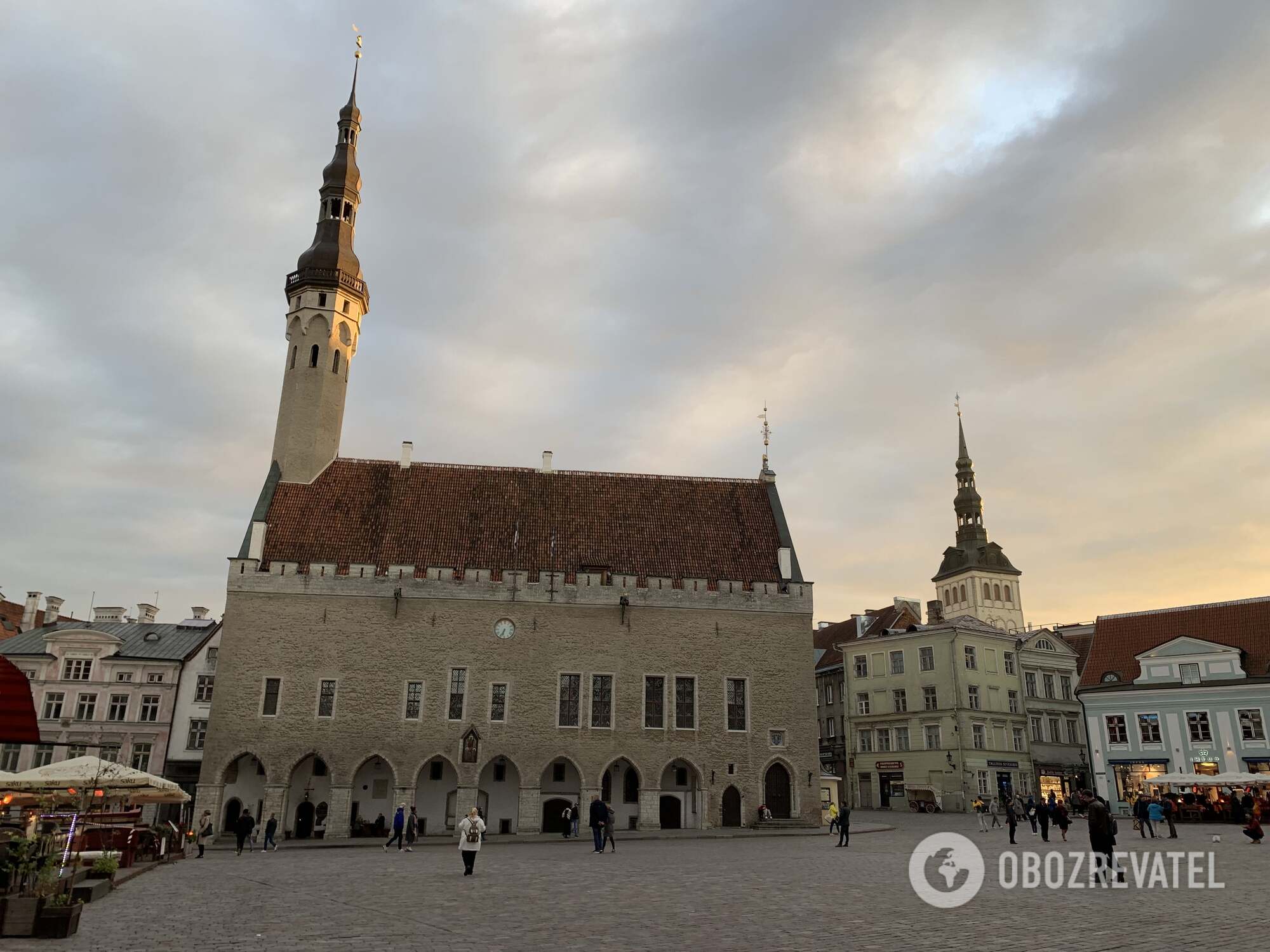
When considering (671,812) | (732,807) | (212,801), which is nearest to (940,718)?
(732,807)

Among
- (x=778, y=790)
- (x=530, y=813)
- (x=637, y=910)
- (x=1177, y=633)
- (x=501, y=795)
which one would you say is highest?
(x=1177, y=633)

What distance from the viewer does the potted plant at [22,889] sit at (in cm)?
974

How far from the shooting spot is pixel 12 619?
57.7 m

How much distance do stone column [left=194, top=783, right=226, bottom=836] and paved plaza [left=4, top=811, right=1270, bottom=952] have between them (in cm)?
1251

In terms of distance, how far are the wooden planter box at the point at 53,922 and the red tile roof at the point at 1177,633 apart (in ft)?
151

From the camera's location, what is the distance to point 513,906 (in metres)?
12.7

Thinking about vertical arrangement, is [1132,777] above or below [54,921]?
above

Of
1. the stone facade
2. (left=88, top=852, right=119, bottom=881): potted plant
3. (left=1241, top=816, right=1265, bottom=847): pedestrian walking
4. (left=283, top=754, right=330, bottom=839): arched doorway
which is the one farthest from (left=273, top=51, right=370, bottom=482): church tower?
(left=1241, top=816, right=1265, bottom=847): pedestrian walking

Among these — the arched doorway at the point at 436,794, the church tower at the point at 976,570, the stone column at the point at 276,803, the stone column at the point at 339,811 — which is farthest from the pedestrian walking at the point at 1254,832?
the church tower at the point at 976,570

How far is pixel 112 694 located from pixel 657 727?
25150 mm

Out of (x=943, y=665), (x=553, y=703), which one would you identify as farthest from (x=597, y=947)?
(x=943, y=665)

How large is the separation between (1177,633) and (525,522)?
107 ft

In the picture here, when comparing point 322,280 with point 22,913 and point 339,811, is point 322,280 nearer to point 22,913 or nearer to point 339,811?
point 339,811

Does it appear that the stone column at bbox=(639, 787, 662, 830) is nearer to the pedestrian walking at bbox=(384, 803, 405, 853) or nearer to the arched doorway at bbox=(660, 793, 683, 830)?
the arched doorway at bbox=(660, 793, 683, 830)
